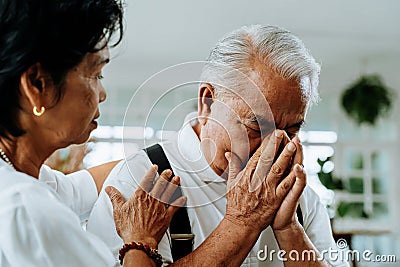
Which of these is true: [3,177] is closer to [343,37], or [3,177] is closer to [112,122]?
[112,122]

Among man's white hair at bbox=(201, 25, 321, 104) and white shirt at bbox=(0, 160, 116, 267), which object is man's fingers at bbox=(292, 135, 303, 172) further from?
white shirt at bbox=(0, 160, 116, 267)

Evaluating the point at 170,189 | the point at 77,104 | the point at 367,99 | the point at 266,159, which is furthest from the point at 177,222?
the point at 367,99

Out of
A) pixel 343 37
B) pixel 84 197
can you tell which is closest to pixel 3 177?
pixel 84 197

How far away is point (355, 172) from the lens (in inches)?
47.4

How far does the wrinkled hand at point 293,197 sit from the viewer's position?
73 centimetres

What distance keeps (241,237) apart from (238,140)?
0.14 metres

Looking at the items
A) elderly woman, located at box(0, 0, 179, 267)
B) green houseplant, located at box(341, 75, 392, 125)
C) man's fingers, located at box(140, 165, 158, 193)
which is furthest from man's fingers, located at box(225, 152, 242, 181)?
green houseplant, located at box(341, 75, 392, 125)

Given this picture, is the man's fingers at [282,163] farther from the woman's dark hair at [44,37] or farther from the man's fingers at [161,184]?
the woman's dark hair at [44,37]

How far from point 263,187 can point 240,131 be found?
0.09 meters

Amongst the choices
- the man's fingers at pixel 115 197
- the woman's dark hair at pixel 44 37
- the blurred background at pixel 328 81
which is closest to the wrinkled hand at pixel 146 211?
the man's fingers at pixel 115 197

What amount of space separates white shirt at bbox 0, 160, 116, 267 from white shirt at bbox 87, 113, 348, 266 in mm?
233

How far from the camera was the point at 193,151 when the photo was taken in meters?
0.82

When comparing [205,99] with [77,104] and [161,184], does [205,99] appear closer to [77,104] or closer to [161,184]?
[161,184]

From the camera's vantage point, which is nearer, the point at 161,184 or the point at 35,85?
the point at 35,85
